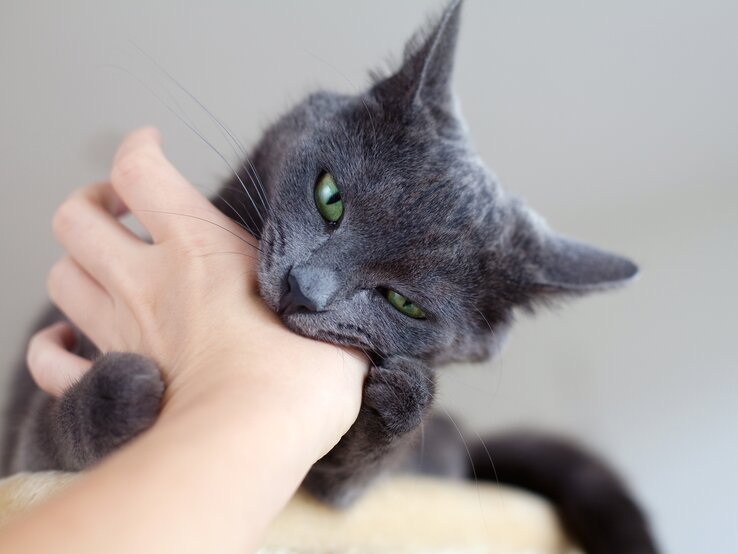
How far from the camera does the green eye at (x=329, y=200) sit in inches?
31.5

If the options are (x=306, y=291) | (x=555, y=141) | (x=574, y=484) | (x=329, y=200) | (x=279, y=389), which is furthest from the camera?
(x=555, y=141)

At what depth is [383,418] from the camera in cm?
75

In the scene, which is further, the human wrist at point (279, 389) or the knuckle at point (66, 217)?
the knuckle at point (66, 217)

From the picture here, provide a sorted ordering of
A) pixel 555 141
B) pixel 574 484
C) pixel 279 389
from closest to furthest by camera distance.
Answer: pixel 279 389, pixel 574 484, pixel 555 141

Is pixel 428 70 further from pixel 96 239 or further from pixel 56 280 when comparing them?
pixel 56 280

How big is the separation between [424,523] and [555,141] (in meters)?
1.10

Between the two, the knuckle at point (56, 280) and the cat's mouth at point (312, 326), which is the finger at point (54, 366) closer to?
the knuckle at point (56, 280)

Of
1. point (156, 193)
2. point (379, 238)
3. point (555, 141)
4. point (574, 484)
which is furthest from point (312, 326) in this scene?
point (555, 141)

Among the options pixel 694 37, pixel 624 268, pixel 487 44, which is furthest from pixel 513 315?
pixel 694 37

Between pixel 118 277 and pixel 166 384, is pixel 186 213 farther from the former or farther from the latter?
pixel 166 384

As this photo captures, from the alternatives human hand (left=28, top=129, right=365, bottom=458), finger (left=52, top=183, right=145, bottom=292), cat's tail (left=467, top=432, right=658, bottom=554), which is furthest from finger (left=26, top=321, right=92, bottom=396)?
cat's tail (left=467, top=432, right=658, bottom=554)

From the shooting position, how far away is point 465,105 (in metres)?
1.56

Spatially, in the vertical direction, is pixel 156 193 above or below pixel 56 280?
above

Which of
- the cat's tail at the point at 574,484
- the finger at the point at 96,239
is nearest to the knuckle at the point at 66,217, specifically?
the finger at the point at 96,239
